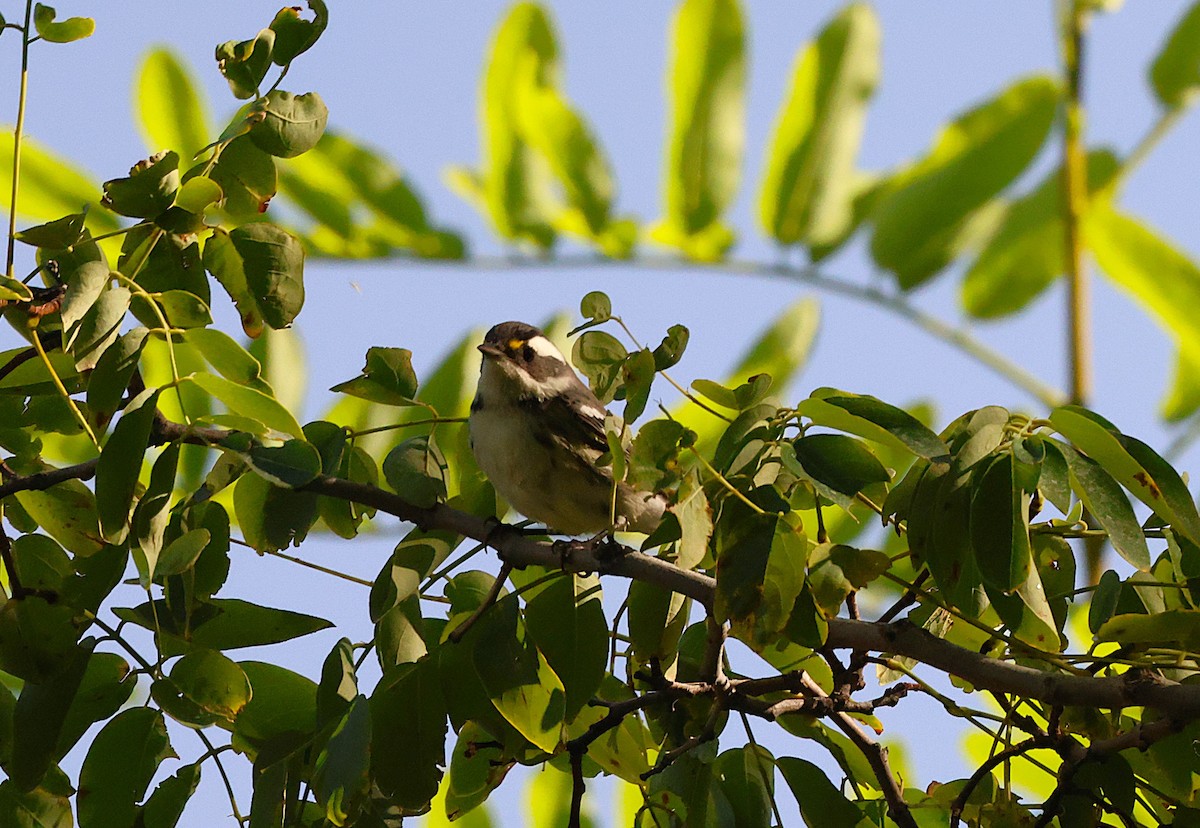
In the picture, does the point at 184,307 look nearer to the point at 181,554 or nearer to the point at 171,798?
the point at 181,554

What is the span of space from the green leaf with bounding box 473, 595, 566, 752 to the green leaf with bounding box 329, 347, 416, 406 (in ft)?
1.66

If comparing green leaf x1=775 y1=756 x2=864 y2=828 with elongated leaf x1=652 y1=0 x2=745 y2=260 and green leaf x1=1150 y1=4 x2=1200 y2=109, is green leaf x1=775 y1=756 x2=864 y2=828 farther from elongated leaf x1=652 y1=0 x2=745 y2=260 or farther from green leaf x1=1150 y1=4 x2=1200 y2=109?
green leaf x1=1150 y1=4 x2=1200 y2=109

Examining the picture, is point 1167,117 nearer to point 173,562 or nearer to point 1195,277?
point 1195,277

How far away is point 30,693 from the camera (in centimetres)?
212

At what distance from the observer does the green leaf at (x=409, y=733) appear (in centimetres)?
211

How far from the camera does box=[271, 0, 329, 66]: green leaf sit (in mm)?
2244

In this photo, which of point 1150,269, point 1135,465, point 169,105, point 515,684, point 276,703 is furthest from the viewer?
point 169,105

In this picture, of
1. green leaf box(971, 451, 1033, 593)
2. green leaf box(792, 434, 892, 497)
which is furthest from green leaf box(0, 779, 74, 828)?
green leaf box(971, 451, 1033, 593)

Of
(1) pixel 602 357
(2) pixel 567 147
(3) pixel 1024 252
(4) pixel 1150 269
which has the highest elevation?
(2) pixel 567 147

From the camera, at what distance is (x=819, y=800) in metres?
2.24

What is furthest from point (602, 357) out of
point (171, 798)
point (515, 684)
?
point (171, 798)

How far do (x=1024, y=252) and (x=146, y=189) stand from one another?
208 centimetres

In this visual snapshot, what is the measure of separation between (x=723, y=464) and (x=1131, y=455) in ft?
1.87

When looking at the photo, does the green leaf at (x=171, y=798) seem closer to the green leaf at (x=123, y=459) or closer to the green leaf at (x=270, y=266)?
the green leaf at (x=123, y=459)
